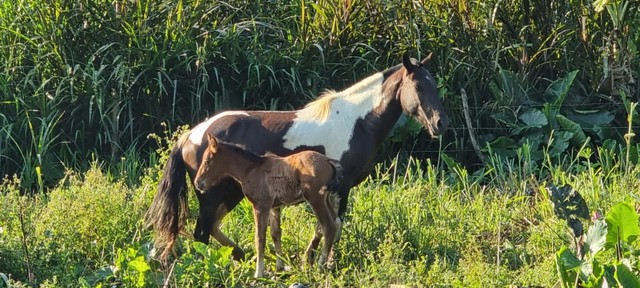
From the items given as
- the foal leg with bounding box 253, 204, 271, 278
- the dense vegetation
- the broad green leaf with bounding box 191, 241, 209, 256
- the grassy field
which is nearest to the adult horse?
the grassy field

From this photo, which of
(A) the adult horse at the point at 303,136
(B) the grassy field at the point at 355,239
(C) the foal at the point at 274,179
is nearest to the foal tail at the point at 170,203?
(A) the adult horse at the point at 303,136

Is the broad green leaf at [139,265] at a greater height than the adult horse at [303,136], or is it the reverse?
the adult horse at [303,136]

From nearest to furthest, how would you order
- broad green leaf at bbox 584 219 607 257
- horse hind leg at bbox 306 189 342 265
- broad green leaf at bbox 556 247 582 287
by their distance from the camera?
broad green leaf at bbox 556 247 582 287, broad green leaf at bbox 584 219 607 257, horse hind leg at bbox 306 189 342 265

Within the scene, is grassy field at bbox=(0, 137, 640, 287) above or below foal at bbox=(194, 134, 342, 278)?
below

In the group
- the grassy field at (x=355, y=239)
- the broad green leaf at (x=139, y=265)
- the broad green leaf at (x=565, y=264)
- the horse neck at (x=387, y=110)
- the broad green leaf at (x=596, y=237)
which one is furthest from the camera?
the horse neck at (x=387, y=110)

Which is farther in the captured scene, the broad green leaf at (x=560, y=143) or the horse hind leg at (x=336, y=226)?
the broad green leaf at (x=560, y=143)

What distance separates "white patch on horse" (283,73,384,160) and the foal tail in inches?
29.8

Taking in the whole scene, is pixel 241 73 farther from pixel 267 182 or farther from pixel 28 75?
pixel 267 182

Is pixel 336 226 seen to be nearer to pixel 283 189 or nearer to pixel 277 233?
pixel 283 189

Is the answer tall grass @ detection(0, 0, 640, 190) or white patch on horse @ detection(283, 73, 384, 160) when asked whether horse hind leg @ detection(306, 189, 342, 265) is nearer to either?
white patch on horse @ detection(283, 73, 384, 160)

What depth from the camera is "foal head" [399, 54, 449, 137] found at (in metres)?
7.95

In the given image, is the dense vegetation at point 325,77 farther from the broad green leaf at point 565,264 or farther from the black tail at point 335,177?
the broad green leaf at point 565,264

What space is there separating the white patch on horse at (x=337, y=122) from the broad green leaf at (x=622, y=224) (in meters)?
1.96

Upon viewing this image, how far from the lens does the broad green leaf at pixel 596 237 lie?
261 inches
